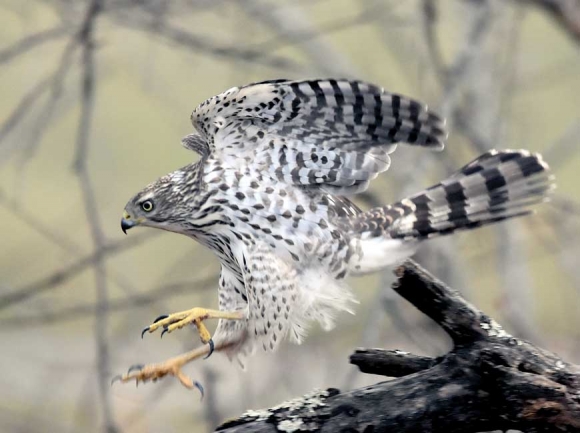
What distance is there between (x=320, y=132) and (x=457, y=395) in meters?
0.89

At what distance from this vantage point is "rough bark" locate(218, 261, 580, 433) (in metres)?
1.97

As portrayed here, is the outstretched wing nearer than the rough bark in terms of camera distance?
No

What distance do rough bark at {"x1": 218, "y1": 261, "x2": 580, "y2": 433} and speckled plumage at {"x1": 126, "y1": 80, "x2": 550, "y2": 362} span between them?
41 cm

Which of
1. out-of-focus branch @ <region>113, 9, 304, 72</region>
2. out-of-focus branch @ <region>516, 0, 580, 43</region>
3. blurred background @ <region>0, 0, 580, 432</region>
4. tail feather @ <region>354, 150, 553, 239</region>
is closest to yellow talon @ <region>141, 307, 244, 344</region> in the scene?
tail feather @ <region>354, 150, 553, 239</region>

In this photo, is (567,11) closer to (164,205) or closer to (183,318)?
(164,205)

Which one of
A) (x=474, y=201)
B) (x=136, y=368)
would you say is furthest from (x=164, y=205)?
(x=474, y=201)

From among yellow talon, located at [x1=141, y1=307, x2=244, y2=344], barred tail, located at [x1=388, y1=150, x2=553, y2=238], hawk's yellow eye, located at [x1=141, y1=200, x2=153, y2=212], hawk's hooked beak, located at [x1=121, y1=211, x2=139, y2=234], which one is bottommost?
yellow talon, located at [x1=141, y1=307, x2=244, y2=344]

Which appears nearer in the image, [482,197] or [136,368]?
[136,368]

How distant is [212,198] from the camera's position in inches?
98.3

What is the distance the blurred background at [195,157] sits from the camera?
14.0 feet

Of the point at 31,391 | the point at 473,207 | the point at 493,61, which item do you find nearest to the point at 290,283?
the point at 473,207

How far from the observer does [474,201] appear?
2.67 meters

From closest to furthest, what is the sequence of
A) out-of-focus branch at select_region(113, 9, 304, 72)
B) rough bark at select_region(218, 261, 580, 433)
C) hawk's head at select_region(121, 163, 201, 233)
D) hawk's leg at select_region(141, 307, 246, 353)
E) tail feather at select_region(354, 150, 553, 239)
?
rough bark at select_region(218, 261, 580, 433), hawk's leg at select_region(141, 307, 246, 353), hawk's head at select_region(121, 163, 201, 233), tail feather at select_region(354, 150, 553, 239), out-of-focus branch at select_region(113, 9, 304, 72)

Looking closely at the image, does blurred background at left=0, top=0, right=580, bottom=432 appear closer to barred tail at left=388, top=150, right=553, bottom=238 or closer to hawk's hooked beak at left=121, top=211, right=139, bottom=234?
hawk's hooked beak at left=121, top=211, right=139, bottom=234
